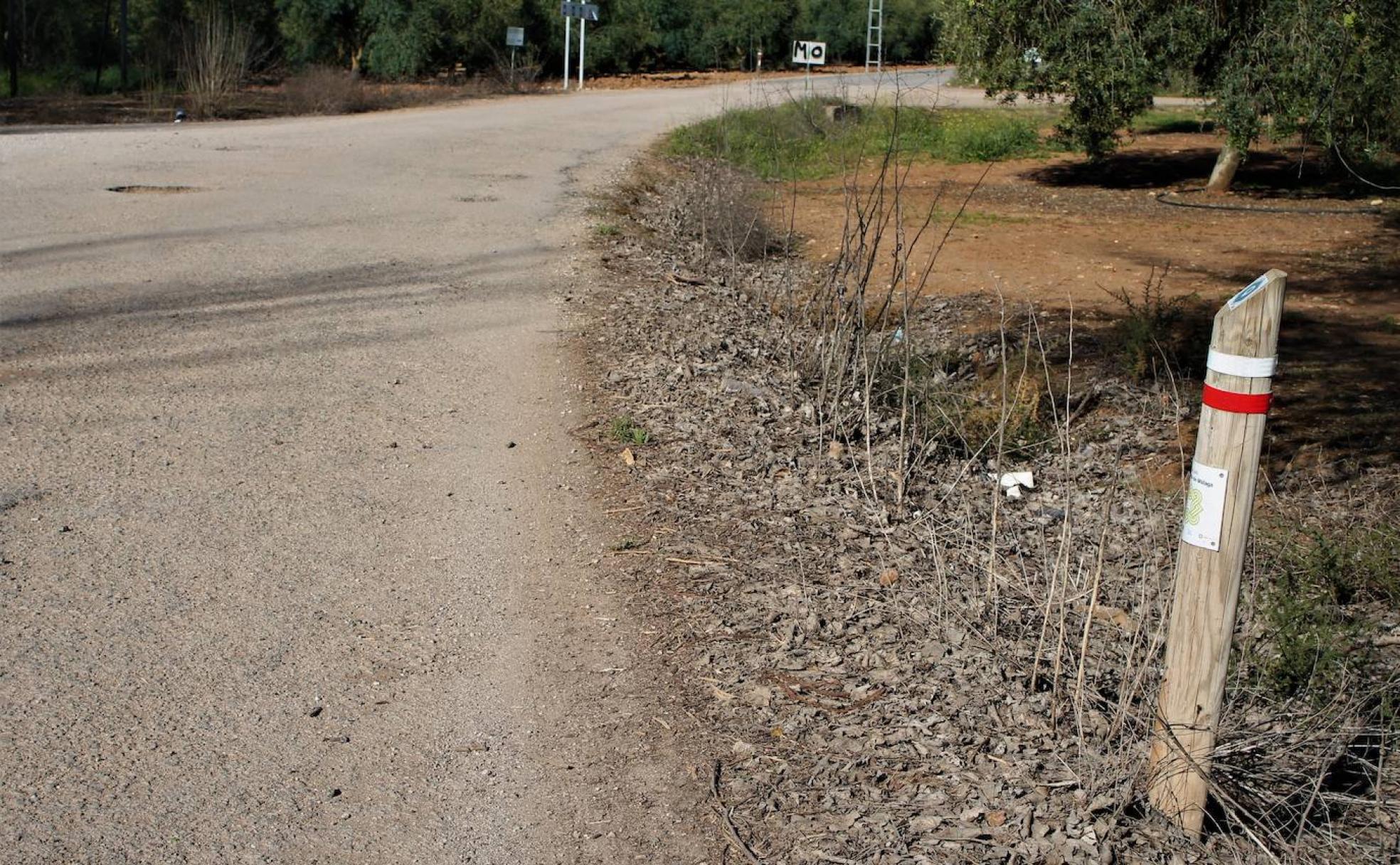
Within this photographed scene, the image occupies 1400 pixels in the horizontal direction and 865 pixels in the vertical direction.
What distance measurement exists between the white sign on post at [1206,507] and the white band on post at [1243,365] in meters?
0.24

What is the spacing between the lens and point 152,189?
49.1 ft

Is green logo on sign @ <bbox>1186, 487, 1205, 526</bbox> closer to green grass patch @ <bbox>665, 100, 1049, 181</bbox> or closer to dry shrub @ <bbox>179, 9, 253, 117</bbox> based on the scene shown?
green grass patch @ <bbox>665, 100, 1049, 181</bbox>

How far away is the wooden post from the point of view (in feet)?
10.8

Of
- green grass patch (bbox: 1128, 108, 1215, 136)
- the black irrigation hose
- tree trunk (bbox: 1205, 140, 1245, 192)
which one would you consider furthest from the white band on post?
green grass patch (bbox: 1128, 108, 1215, 136)

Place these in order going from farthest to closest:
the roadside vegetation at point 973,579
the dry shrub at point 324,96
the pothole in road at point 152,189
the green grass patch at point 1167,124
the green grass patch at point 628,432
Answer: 1. the green grass patch at point 1167,124
2. the dry shrub at point 324,96
3. the pothole in road at point 152,189
4. the green grass patch at point 628,432
5. the roadside vegetation at point 973,579

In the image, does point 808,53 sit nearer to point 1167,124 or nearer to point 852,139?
point 852,139

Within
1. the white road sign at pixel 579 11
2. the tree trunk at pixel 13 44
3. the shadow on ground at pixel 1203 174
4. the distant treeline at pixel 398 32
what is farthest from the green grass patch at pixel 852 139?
the tree trunk at pixel 13 44

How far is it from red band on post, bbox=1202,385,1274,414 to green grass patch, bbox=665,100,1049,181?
45.7 feet

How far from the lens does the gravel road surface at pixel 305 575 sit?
152 inches

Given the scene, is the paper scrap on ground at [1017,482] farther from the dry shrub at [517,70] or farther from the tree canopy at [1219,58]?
the dry shrub at [517,70]

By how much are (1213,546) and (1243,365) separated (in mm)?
464

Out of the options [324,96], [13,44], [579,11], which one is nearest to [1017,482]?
[324,96]

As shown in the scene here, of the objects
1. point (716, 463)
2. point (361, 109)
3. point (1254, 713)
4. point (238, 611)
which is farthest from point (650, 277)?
point (361, 109)

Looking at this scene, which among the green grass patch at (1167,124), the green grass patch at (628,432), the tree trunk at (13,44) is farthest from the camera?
the tree trunk at (13,44)
